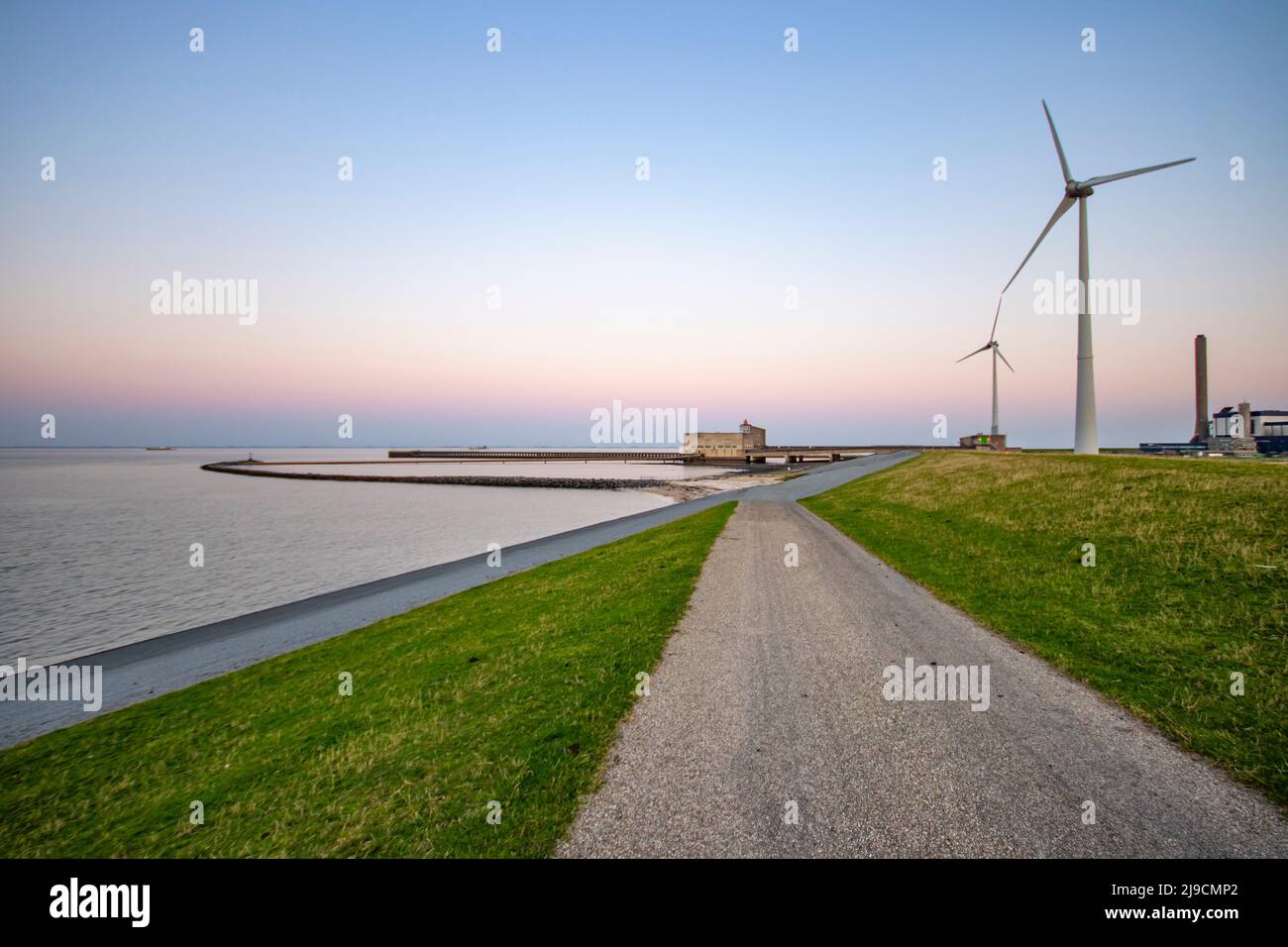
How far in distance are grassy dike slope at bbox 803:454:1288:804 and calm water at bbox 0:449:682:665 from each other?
1040 inches

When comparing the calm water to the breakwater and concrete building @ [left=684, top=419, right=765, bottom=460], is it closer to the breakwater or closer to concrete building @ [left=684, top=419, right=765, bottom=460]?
the breakwater

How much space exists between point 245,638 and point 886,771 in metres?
19.3

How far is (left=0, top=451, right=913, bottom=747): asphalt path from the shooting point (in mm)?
12008

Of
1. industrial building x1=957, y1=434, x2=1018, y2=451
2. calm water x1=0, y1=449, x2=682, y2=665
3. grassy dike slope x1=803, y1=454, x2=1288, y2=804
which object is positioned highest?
industrial building x1=957, y1=434, x2=1018, y2=451

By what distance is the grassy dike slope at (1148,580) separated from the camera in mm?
7637

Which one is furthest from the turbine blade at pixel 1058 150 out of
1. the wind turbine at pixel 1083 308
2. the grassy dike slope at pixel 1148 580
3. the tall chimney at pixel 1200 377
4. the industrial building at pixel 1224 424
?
the tall chimney at pixel 1200 377

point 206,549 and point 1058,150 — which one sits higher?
point 1058,150

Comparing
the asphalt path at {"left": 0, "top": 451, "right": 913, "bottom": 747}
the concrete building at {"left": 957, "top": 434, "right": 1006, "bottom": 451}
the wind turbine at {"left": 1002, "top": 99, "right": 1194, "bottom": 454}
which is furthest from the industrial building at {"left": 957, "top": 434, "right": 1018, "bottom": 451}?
the asphalt path at {"left": 0, "top": 451, "right": 913, "bottom": 747}

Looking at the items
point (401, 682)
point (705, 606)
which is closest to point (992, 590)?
point (705, 606)

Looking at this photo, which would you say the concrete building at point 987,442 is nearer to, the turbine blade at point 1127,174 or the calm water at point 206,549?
the turbine blade at point 1127,174

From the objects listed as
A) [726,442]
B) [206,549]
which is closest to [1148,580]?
[206,549]

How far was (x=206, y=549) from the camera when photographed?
3506 cm

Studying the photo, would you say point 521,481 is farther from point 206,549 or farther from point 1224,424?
point 1224,424

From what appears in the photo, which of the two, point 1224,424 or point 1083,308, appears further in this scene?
point 1224,424
